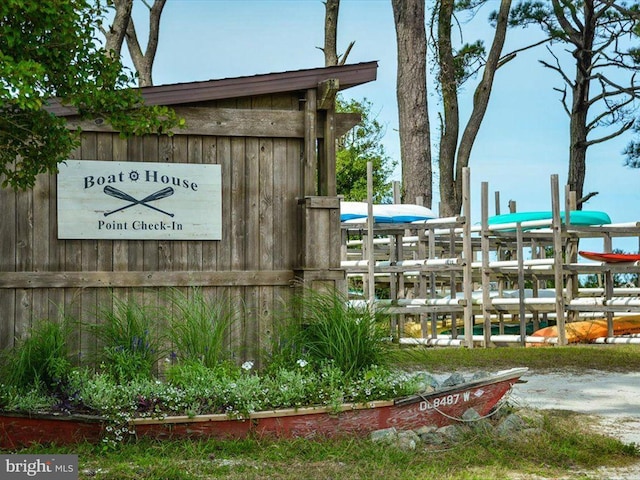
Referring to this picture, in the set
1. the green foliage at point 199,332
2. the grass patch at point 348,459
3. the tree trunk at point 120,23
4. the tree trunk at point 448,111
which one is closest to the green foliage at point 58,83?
the green foliage at point 199,332

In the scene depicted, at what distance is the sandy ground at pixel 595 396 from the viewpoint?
29.8ft

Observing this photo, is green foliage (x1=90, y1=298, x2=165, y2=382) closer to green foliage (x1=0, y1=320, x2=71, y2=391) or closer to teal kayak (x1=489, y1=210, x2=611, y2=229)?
green foliage (x1=0, y1=320, x2=71, y2=391)

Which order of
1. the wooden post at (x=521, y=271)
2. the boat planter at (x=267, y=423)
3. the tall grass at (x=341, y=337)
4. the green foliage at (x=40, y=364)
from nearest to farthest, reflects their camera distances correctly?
the boat planter at (x=267, y=423) → the green foliage at (x=40, y=364) → the tall grass at (x=341, y=337) → the wooden post at (x=521, y=271)

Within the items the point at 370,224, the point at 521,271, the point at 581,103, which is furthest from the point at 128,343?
the point at 581,103

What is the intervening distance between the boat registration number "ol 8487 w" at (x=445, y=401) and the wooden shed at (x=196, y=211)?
2.08m

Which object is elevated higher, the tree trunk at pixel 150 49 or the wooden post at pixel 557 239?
the tree trunk at pixel 150 49

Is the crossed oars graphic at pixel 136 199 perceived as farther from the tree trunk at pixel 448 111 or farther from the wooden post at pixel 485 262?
the tree trunk at pixel 448 111

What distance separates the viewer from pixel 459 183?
2402 centimetres

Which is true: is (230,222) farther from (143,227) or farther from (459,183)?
(459,183)

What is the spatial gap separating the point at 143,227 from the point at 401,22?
12.1 metres

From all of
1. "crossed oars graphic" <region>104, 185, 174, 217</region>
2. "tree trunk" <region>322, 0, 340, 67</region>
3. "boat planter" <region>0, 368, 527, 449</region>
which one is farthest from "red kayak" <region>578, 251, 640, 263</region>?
"crossed oars graphic" <region>104, 185, 174, 217</region>

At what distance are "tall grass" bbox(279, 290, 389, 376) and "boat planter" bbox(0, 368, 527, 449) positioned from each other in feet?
1.88

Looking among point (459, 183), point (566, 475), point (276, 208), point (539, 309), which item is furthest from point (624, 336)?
point (566, 475)

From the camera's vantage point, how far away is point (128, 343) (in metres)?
8.78
